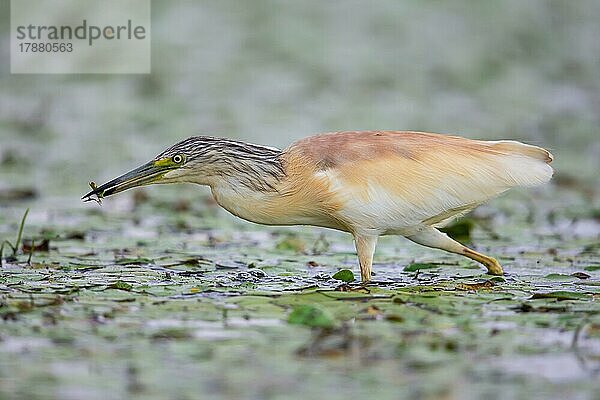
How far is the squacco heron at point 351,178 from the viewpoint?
7254 mm

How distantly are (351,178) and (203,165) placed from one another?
90cm

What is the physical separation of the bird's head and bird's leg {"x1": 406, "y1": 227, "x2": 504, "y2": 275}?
3.53ft

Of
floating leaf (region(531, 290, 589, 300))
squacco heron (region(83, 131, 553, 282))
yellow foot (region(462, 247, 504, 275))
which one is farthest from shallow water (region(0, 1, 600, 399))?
squacco heron (region(83, 131, 553, 282))

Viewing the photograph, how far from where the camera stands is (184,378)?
500 cm

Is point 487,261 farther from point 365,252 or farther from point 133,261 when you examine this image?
point 133,261

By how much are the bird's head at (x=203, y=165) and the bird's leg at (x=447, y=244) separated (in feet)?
3.53

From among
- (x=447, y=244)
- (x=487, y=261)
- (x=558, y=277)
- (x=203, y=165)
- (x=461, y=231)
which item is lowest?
(x=558, y=277)

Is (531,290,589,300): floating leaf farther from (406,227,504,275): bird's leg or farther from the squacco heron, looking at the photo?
(406,227,504,275): bird's leg

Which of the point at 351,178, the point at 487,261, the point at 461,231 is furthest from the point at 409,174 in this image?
the point at 461,231

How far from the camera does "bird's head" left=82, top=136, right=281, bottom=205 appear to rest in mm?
7281

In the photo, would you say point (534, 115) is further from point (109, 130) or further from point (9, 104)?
point (9, 104)

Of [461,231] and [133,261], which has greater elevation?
[461,231]

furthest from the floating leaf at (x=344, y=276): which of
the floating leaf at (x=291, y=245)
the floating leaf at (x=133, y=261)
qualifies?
the floating leaf at (x=291, y=245)

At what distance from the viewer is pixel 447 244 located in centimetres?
771
